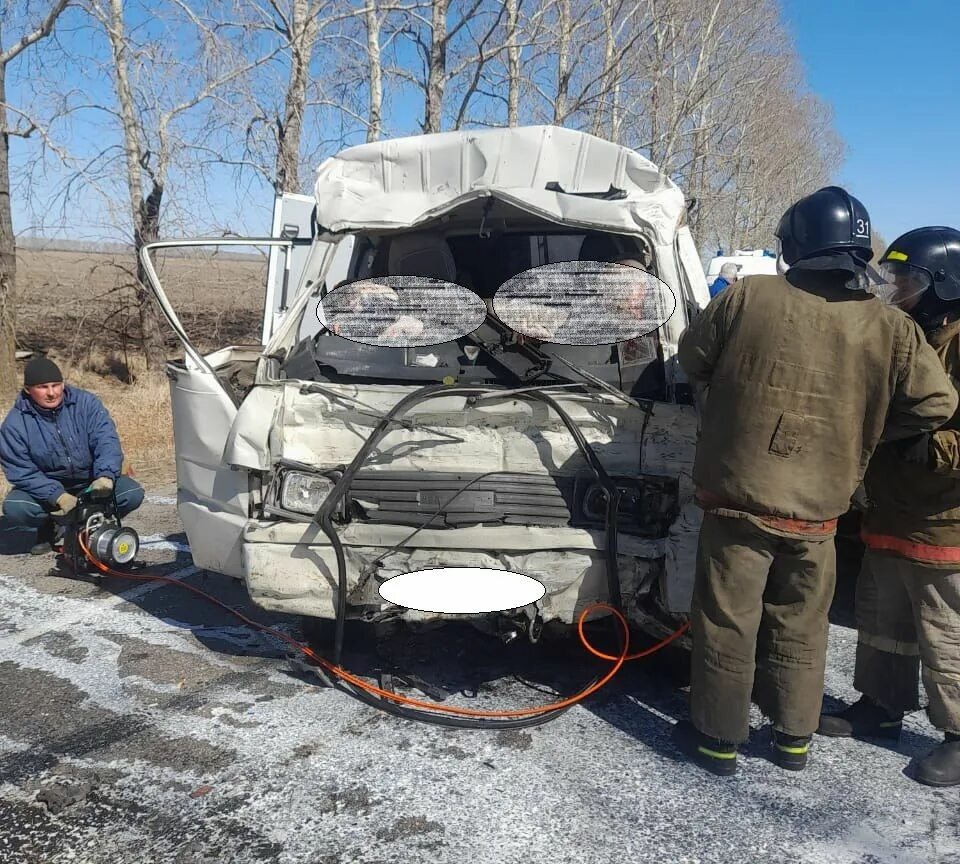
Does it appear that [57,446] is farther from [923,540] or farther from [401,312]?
[923,540]

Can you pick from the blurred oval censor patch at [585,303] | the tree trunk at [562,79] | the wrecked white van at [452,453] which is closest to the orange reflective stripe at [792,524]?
the wrecked white van at [452,453]

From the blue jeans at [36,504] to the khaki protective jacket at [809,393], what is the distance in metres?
3.90

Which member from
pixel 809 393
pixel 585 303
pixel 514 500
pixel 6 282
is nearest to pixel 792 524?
pixel 809 393

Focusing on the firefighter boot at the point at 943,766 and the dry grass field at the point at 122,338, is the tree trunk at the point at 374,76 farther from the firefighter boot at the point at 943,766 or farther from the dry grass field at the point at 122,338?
the firefighter boot at the point at 943,766

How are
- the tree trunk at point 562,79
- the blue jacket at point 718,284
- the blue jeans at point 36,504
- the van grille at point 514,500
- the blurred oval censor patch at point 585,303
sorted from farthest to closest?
1. the tree trunk at point 562,79
2. the blue jacket at point 718,284
3. the blue jeans at point 36,504
4. the blurred oval censor patch at point 585,303
5. the van grille at point 514,500

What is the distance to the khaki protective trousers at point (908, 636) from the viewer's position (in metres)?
3.02

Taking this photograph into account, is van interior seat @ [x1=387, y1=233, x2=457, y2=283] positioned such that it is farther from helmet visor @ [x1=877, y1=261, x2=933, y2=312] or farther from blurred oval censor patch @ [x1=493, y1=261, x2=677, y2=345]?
helmet visor @ [x1=877, y1=261, x2=933, y2=312]

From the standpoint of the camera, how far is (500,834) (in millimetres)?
2613

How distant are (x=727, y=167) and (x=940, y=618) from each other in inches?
1321

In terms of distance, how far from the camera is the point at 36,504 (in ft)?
17.3

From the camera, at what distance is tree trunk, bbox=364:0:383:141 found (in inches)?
505

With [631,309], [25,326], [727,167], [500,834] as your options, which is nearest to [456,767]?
[500,834]

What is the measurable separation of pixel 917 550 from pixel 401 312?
2362 mm

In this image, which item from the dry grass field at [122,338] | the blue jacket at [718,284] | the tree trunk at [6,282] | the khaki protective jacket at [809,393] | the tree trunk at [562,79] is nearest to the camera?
the khaki protective jacket at [809,393]
